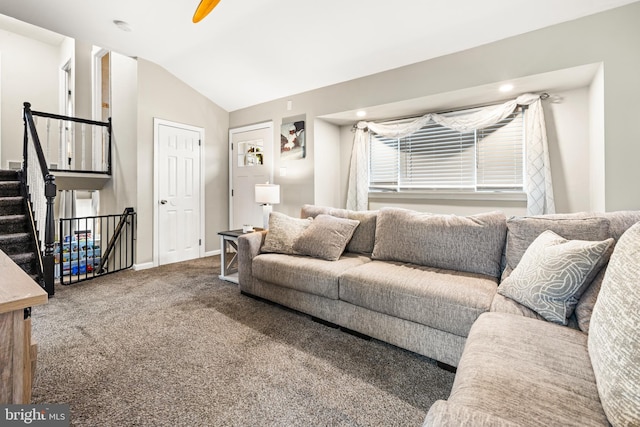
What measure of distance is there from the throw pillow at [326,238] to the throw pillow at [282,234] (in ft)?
0.30

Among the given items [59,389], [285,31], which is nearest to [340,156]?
[285,31]

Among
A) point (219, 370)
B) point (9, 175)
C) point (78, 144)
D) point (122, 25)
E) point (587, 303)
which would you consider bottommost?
point (219, 370)

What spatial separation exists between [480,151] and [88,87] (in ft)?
20.6

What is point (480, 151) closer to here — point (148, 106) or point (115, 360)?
point (115, 360)

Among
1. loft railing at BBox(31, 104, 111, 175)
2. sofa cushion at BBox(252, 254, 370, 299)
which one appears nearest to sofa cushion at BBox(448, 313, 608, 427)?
sofa cushion at BBox(252, 254, 370, 299)

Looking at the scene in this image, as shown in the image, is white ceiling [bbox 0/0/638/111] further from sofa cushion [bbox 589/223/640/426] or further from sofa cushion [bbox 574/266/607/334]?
sofa cushion [bbox 589/223/640/426]

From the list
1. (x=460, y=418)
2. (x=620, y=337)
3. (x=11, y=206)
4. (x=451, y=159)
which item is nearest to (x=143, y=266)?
(x=11, y=206)

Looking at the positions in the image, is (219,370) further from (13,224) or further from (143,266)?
(13,224)

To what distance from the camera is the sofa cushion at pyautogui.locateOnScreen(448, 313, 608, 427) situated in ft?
2.88

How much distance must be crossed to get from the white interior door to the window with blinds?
1.60 meters

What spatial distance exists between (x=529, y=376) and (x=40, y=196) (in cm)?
447

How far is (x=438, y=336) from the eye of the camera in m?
1.85

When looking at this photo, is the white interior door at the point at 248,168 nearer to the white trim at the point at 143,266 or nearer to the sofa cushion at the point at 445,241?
the white trim at the point at 143,266

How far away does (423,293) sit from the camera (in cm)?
189
